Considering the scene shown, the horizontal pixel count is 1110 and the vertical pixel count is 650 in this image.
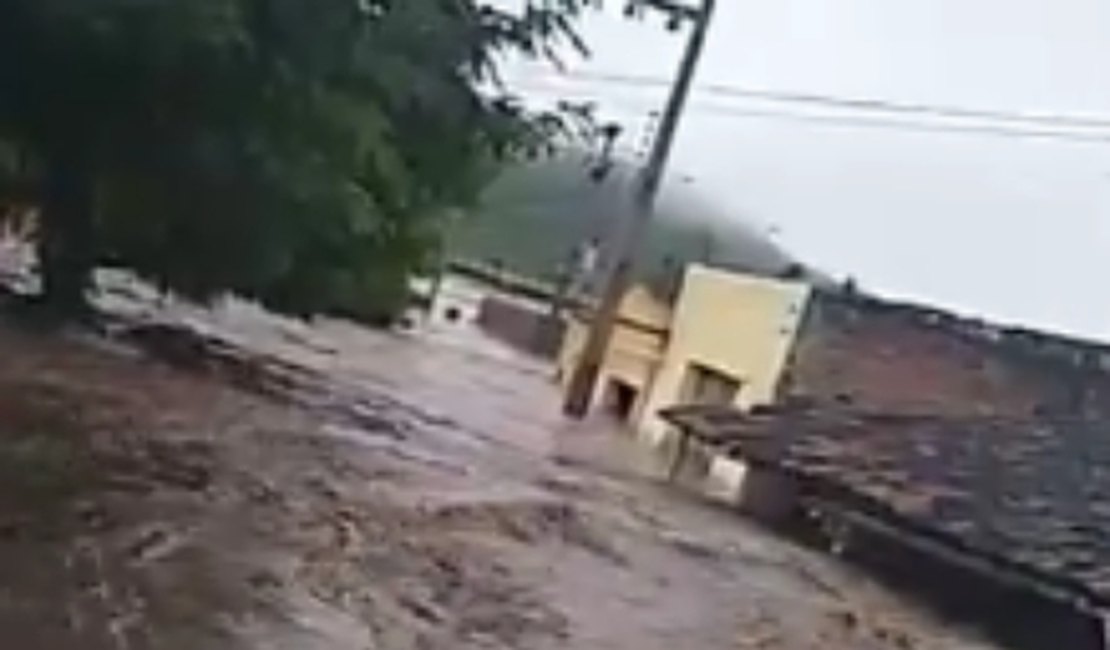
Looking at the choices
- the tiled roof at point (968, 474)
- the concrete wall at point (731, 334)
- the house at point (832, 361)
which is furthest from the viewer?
the concrete wall at point (731, 334)

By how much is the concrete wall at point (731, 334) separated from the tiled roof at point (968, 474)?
13.2 ft

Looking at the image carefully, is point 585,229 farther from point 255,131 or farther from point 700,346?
point 255,131

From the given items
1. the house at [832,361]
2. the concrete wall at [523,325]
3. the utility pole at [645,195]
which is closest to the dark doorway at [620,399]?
the house at [832,361]

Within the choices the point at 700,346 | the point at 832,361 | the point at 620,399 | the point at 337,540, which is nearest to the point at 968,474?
the point at 832,361

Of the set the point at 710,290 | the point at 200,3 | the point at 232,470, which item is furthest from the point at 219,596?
the point at 710,290

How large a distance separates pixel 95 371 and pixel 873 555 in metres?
6.37

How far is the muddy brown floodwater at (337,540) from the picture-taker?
7289 millimetres

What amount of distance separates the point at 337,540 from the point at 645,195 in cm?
1451

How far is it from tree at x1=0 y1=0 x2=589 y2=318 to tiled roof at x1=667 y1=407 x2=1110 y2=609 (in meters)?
3.68

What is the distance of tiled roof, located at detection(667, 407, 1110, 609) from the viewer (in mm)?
13227

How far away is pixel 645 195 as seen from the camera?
2355cm

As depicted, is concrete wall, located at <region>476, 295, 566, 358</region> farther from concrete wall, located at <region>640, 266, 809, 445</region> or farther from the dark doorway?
concrete wall, located at <region>640, 266, 809, 445</region>

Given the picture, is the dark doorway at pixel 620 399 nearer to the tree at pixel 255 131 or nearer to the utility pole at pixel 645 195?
the utility pole at pixel 645 195

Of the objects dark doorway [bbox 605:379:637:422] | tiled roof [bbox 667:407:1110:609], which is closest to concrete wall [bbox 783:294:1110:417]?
tiled roof [bbox 667:407:1110:609]
